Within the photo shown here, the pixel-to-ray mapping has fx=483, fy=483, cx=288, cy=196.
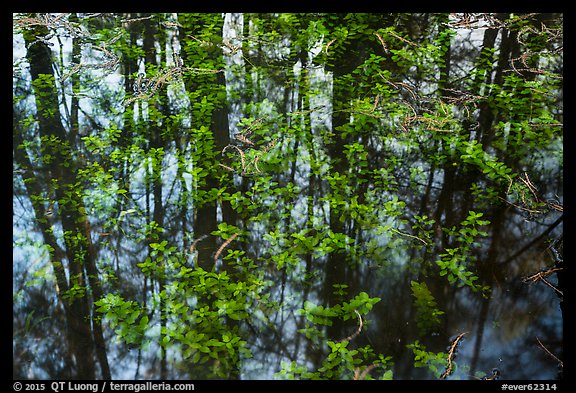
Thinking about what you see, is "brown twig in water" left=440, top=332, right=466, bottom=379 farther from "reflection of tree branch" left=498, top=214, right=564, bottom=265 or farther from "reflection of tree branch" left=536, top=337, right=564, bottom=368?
"reflection of tree branch" left=498, top=214, right=564, bottom=265

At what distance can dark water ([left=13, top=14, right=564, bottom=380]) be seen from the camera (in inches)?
111

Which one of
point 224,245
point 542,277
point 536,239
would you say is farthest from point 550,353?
point 224,245

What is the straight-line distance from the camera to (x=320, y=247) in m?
3.33

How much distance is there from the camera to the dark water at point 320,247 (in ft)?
9.23

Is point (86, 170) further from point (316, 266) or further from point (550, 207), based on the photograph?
point (550, 207)

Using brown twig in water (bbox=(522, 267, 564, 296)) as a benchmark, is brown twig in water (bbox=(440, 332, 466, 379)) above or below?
below

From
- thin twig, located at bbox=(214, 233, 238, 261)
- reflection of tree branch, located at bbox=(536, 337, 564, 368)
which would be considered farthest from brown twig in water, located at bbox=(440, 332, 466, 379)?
thin twig, located at bbox=(214, 233, 238, 261)

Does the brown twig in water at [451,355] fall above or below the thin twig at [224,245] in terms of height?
below

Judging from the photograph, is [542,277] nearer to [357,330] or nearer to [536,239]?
[536,239]

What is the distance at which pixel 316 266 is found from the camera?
3.22m

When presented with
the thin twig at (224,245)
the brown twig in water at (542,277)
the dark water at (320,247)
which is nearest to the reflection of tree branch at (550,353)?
the dark water at (320,247)

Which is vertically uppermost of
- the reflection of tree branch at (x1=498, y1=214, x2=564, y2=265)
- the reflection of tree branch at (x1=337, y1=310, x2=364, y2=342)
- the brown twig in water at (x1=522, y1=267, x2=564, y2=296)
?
the reflection of tree branch at (x1=498, y1=214, x2=564, y2=265)

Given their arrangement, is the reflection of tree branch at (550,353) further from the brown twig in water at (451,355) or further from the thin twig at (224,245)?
the thin twig at (224,245)

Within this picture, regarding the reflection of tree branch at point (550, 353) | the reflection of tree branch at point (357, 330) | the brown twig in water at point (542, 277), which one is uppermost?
the brown twig in water at point (542, 277)
